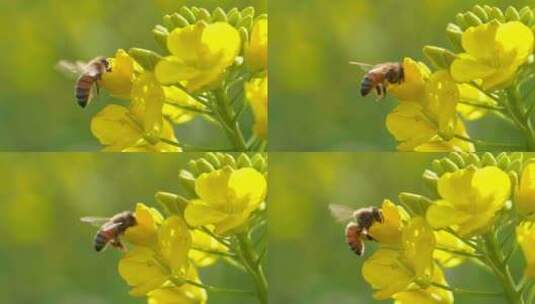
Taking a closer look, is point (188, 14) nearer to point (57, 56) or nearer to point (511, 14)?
point (57, 56)

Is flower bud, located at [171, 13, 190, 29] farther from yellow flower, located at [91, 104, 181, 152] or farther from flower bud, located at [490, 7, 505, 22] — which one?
flower bud, located at [490, 7, 505, 22]

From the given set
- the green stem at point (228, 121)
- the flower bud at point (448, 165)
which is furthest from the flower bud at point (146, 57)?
the flower bud at point (448, 165)

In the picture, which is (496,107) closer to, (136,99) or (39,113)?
(136,99)

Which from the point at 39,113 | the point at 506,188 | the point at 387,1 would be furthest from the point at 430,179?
the point at 39,113

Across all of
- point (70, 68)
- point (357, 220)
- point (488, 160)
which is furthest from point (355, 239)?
point (70, 68)

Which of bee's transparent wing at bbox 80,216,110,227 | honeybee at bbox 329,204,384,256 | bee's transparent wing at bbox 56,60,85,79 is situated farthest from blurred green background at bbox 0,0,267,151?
honeybee at bbox 329,204,384,256
